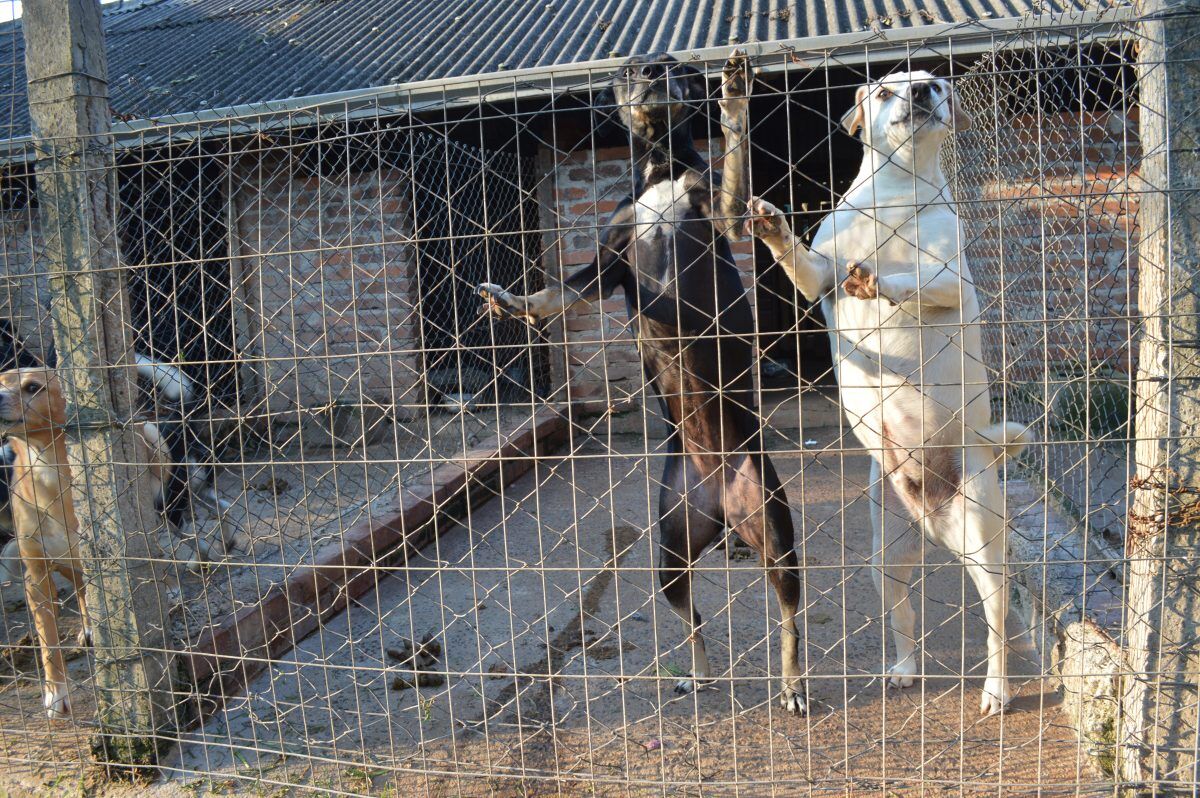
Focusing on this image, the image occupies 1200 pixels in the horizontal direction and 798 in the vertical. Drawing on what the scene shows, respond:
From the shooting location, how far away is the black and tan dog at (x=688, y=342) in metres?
3.01

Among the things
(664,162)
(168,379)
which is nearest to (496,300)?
(664,162)

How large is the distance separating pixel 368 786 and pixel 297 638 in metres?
1.34

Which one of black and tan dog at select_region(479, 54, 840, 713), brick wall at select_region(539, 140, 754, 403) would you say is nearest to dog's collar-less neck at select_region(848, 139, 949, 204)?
black and tan dog at select_region(479, 54, 840, 713)

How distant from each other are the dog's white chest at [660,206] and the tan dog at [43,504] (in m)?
2.10

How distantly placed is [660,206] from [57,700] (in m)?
2.63

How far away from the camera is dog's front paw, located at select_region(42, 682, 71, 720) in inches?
126

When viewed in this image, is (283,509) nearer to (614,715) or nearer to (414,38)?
(614,715)

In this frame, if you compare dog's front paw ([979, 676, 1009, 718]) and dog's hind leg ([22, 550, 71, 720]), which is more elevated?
dog's hind leg ([22, 550, 71, 720])

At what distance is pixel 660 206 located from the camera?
3.12 m

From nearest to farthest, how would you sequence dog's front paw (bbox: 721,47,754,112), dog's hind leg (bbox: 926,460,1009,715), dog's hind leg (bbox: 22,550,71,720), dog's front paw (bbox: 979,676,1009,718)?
dog's front paw (bbox: 721,47,754,112) → dog's hind leg (bbox: 926,460,1009,715) → dog's front paw (bbox: 979,676,1009,718) → dog's hind leg (bbox: 22,550,71,720)

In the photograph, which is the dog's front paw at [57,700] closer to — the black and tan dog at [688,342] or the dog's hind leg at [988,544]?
the black and tan dog at [688,342]

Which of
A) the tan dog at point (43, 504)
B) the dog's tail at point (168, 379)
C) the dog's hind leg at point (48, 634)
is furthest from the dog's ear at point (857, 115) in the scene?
the dog's hind leg at point (48, 634)

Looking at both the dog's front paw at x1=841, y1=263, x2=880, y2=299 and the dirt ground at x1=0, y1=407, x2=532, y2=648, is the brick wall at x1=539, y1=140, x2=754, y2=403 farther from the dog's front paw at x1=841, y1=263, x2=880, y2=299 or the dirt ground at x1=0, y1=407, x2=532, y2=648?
the dog's front paw at x1=841, y1=263, x2=880, y2=299

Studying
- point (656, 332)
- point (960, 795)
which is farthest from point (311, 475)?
point (960, 795)
